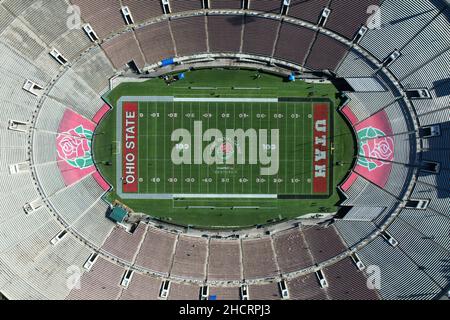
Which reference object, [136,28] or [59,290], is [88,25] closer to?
[136,28]

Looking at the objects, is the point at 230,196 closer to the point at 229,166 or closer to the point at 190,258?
the point at 229,166

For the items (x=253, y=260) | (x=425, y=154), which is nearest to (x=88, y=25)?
(x=253, y=260)

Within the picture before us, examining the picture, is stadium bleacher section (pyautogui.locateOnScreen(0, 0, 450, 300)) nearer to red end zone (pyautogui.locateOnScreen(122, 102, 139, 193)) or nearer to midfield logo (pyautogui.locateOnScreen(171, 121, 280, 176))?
red end zone (pyautogui.locateOnScreen(122, 102, 139, 193))

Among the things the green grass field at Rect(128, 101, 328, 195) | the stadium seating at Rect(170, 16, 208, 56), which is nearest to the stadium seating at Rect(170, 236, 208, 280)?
Result: the green grass field at Rect(128, 101, 328, 195)

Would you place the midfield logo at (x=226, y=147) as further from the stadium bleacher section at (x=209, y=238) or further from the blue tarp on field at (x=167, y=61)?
the stadium bleacher section at (x=209, y=238)

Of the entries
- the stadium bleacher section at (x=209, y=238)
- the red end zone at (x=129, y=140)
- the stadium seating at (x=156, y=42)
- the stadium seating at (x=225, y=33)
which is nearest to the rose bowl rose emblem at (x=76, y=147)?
the stadium bleacher section at (x=209, y=238)

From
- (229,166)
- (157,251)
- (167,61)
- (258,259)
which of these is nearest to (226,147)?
(229,166)
